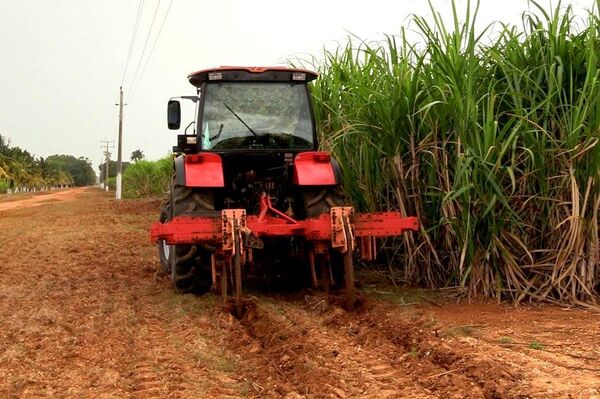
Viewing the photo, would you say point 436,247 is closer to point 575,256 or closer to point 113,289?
point 575,256

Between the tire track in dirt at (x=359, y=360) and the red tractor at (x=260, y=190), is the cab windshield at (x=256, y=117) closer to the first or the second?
the red tractor at (x=260, y=190)

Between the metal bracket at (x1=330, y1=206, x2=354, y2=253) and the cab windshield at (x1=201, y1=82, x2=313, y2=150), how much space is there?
125 centimetres

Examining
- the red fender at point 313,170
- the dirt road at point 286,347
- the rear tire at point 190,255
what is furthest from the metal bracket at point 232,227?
the red fender at point 313,170

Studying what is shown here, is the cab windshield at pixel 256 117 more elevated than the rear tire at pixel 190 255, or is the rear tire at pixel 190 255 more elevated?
the cab windshield at pixel 256 117

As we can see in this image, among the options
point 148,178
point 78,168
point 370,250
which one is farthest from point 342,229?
point 78,168

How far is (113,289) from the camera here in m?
5.92

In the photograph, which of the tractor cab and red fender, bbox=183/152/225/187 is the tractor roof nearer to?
the tractor cab

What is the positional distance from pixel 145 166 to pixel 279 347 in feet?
85.2

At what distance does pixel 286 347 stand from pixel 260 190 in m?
2.22

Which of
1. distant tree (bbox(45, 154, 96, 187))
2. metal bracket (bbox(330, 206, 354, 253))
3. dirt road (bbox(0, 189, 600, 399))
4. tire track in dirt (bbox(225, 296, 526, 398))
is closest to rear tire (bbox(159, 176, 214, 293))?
dirt road (bbox(0, 189, 600, 399))

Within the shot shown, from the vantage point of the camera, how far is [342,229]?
4.77m

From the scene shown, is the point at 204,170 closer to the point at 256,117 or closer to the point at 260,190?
the point at 260,190

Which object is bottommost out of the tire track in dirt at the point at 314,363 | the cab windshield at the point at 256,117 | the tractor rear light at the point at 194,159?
the tire track in dirt at the point at 314,363

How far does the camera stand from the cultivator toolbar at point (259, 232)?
15.4 ft
